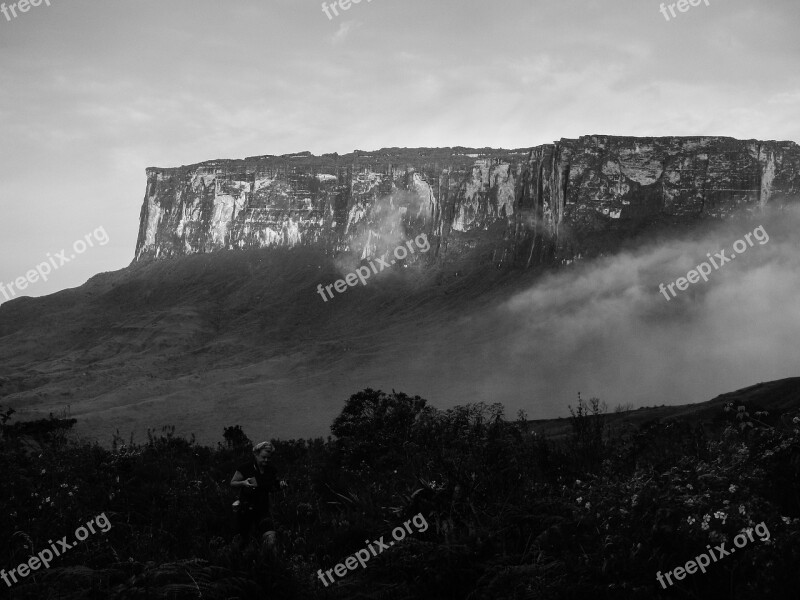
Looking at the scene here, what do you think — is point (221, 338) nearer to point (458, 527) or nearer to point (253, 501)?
point (253, 501)

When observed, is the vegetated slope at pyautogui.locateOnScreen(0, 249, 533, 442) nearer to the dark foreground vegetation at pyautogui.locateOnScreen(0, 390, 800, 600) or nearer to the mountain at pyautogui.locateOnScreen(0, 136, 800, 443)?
the mountain at pyautogui.locateOnScreen(0, 136, 800, 443)

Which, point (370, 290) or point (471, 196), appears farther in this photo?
point (471, 196)

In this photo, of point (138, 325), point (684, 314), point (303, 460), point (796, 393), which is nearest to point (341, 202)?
point (138, 325)

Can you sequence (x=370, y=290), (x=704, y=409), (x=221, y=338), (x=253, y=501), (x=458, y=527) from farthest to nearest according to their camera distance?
(x=370, y=290) < (x=221, y=338) < (x=704, y=409) < (x=253, y=501) < (x=458, y=527)

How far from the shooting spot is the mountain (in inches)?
A: 2758

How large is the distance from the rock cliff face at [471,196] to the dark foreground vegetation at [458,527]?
9063 cm

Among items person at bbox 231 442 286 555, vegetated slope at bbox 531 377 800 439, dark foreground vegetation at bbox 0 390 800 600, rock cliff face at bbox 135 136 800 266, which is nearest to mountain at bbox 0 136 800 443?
rock cliff face at bbox 135 136 800 266

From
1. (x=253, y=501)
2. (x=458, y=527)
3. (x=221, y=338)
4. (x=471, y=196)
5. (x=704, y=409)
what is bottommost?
(x=704, y=409)

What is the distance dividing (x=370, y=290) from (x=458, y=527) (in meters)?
102

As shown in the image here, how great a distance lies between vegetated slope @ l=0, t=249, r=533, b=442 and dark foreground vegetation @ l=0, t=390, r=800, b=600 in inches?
1594

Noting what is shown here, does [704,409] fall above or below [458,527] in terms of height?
below

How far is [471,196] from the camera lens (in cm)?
12356

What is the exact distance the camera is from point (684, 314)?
8194 cm

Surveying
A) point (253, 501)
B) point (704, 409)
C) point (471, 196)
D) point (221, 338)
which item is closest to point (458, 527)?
point (253, 501)
